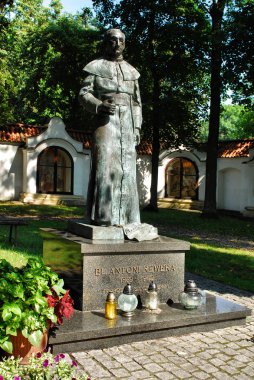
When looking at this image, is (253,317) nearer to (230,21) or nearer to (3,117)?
(230,21)

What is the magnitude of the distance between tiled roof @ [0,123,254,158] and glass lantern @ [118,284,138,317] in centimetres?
2077

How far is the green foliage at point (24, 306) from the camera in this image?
4223 millimetres

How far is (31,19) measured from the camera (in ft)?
109

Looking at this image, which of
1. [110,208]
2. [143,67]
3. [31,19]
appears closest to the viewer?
[110,208]

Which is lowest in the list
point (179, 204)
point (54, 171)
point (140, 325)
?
point (140, 325)

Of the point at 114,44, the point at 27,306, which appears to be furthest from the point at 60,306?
the point at 114,44

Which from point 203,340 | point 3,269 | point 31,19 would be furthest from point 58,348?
point 31,19

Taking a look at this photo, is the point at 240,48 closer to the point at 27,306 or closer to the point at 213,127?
the point at 213,127

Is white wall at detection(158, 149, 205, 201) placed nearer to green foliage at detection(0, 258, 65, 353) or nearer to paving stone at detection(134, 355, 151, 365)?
paving stone at detection(134, 355, 151, 365)

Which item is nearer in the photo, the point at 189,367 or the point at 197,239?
the point at 189,367

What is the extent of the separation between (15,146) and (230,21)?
13.6 m

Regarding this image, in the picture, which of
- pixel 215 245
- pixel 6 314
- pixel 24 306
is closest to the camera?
pixel 6 314

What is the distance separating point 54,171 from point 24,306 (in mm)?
22498

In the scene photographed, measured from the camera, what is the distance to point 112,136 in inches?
263
